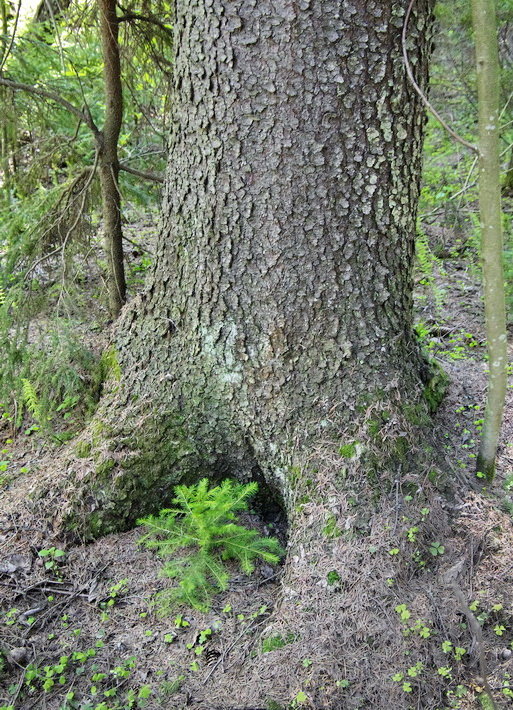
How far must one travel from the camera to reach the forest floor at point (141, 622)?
8.31 feet

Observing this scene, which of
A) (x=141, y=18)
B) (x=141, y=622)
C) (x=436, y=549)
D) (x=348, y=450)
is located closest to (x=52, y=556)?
(x=141, y=622)

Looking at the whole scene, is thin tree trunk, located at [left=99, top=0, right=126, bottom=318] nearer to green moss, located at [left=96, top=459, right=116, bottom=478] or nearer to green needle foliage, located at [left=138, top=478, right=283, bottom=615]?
green moss, located at [left=96, top=459, right=116, bottom=478]

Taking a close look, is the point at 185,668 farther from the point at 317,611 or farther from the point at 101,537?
the point at 101,537

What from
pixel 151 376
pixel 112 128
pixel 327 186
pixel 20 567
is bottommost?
pixel 20 567

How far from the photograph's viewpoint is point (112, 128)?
4270mm

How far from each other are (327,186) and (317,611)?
2.13 metres

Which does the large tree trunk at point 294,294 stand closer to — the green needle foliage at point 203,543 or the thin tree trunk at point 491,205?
the green needle foliage at point 203,543

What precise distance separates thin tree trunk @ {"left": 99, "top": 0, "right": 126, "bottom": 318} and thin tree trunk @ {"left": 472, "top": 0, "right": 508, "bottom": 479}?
8.80 feet

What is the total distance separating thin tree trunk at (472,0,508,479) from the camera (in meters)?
2.57

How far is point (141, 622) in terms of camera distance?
9.56 ft

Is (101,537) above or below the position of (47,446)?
below

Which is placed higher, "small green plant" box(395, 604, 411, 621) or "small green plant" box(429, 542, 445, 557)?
"small green plant" box(429, 542, 445, 557)

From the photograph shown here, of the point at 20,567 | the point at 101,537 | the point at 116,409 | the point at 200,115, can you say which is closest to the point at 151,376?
the point at 116,409

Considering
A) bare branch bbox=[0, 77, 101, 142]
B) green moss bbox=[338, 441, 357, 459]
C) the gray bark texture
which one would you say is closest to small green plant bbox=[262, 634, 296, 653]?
the gray bark texture
